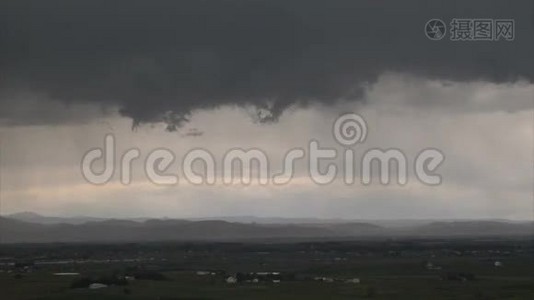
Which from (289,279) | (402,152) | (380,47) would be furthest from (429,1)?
(289,279)

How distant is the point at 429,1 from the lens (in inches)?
336

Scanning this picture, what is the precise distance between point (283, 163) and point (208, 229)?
2.55 ft

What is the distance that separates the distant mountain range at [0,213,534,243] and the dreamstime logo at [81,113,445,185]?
33 cm

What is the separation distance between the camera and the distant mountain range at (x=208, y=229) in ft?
27.0

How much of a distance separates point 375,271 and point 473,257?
79 centimetres

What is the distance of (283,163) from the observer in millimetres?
8391

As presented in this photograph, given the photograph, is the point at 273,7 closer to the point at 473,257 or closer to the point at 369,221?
the point at 369,221

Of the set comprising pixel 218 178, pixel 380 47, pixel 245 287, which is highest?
pixel 380 47
